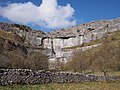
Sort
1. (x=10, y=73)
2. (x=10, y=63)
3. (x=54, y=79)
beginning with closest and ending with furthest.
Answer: (x=10, y=73) → (x=54, y=79) → (x=10, y=63)

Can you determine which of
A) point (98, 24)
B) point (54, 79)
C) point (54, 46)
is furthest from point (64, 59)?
point (54, 79)

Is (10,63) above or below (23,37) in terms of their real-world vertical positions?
below

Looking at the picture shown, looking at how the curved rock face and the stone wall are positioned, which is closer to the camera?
the stone wall

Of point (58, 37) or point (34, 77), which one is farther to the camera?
point (58, 37)

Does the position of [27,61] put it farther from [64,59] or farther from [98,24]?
[98,24]

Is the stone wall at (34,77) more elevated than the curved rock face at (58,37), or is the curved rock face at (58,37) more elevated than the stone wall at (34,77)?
the curved rock face at (58,37)

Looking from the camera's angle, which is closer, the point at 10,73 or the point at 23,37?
the point at 10,73

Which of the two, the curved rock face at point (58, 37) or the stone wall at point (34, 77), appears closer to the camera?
the stone wall at point (34, 77)

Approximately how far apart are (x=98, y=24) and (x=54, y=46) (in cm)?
3618

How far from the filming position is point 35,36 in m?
128

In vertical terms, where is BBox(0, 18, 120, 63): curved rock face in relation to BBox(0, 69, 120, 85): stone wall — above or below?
above

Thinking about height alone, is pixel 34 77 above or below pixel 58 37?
below

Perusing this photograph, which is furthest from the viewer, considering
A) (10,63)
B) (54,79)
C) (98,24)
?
(98,24)

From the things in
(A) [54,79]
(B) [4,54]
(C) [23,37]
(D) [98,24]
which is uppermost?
(D) [98,24]
